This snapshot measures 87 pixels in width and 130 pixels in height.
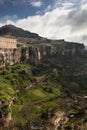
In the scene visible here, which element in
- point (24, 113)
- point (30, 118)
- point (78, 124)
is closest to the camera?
point (78, 124)

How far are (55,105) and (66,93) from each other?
36917 millimetres

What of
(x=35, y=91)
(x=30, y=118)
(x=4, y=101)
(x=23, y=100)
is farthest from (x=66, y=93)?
(x=30, y=118)

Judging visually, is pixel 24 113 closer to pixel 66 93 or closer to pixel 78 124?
pixel 78 124

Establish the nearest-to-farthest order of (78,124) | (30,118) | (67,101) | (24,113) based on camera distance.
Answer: (78,124), (30,118), (24,113), (67,101)

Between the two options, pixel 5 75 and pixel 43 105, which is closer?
pixel 43 105

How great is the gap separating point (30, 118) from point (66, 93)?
72.8 meters

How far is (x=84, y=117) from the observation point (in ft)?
390

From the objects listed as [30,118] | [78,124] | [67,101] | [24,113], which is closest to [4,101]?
[24,113]

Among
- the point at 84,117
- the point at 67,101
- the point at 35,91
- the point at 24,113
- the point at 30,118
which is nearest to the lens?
the point at 84,117

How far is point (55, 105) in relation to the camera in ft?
530

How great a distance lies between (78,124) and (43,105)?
55378 mm

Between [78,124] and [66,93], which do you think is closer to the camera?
[78,124]

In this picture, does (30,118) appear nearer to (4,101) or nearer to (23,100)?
(4,101)

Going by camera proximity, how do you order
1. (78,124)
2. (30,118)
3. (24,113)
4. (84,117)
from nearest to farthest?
(78,124)
(84,117)
(30,118)
(24,113)
